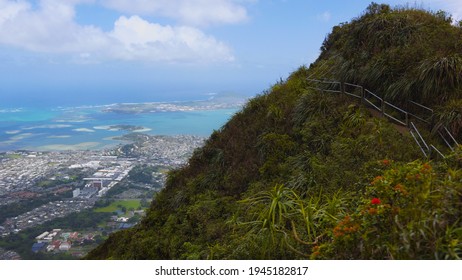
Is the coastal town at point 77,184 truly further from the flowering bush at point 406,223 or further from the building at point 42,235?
the flowering bush at point 406,223

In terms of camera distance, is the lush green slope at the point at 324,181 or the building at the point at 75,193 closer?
the lush green slope at the point at 324,181

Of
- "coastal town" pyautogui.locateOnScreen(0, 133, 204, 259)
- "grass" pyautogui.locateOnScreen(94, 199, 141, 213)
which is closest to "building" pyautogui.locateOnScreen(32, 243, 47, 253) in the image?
"coastal town" pyautogui.locateOnScreen(0, 133, 204, 259)

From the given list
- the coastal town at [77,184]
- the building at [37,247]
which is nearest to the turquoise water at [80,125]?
the coastal town at [77,184]

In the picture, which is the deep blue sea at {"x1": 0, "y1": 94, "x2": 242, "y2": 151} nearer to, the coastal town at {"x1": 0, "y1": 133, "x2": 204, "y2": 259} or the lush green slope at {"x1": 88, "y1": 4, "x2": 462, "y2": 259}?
the coastal town at {"x1": 0, "y1": 133, "x2": 204, "y2": 259}

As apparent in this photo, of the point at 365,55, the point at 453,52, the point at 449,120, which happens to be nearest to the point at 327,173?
the point at 449,120

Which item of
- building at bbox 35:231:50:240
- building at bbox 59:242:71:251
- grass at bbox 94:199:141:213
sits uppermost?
building at bbox 59:242:71:251

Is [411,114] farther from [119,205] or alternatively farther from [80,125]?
[80,125]
